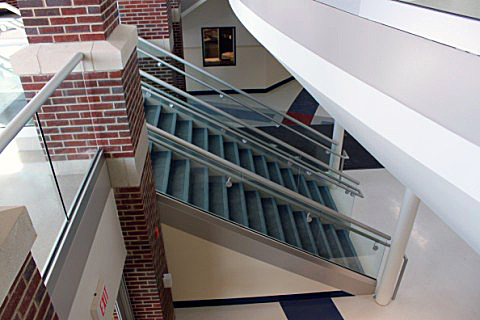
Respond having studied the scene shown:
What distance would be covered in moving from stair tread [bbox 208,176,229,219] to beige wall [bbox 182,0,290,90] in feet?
25.4

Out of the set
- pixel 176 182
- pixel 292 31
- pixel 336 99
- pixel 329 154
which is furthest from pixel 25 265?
pixel 329 154

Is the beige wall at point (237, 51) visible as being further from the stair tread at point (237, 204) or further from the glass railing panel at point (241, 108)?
the stair tread at point (237, 204)

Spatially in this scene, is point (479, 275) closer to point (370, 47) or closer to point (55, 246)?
point (370, 47)

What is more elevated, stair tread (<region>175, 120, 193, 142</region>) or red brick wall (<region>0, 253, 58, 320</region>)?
A: red brick wall (<region>0, 253, 58, 320</region>)

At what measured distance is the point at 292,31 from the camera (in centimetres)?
283

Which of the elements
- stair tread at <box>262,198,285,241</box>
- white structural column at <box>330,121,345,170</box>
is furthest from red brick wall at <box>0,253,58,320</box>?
white structural column at <box>330,121,345,170</box>

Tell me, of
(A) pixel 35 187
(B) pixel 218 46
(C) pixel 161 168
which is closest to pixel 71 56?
(A) pixel 35 187

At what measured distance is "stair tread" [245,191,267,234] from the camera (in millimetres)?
5043

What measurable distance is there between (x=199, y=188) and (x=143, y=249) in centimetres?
144

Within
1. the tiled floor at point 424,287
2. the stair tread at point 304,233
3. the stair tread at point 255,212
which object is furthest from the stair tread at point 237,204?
the tiled floor at point 424,287

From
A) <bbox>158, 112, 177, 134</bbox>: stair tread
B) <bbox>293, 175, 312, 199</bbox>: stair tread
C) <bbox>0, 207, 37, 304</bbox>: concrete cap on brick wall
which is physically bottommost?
<bbox>293, 175, 312, 199</bbox>: stair tread

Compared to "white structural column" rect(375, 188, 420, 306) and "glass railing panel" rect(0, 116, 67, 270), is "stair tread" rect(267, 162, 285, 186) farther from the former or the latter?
"glass railing panel" rect(0, 116, 67, 270)

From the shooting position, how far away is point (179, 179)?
490 cm

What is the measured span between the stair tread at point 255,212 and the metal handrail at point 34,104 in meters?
3.09
